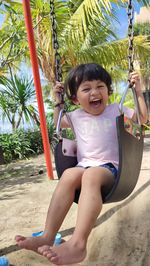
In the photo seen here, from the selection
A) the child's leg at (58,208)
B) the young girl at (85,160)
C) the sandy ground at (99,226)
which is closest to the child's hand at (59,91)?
the young girl at (85,160)

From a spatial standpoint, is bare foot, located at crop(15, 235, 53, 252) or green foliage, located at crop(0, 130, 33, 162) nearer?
bare foot, located at crop(15, 235, 53, 252)

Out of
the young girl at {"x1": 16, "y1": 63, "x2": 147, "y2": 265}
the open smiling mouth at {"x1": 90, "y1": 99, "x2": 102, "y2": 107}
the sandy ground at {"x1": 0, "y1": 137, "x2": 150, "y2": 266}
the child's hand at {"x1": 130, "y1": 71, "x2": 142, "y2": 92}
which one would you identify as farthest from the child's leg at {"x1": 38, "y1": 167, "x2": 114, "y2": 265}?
the sandy ground at {"x1": 0, "y1": 137, "x2": 150, "y2": 266}

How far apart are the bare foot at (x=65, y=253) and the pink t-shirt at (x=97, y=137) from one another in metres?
0.45

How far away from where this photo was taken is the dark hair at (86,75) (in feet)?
5.54

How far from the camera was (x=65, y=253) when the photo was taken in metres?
1.30

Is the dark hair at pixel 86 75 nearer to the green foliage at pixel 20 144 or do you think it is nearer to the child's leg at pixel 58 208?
the child's leg at pixel 58 208

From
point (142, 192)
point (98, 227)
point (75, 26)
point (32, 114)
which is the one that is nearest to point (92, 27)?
point (75, 26)

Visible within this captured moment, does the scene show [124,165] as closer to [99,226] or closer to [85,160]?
[85,160]

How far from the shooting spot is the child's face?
1.67m

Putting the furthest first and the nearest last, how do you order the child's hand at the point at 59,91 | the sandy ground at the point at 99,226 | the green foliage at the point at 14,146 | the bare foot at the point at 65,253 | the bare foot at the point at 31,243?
1. the green foliage at the point at 14,146
2. the sandy ground at the point at 99,226
3. the child's hand at the point at 59,91
4. the bare foot at the point at 31,243
5. the bare foot at the point at 65,253

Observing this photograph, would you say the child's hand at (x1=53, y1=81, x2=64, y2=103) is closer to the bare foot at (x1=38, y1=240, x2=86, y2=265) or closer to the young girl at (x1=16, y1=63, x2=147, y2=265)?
the young girl at (x1=16, y1=63, x2=147, y2=265)

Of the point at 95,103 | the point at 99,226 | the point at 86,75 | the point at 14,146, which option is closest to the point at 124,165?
the point at 95,103

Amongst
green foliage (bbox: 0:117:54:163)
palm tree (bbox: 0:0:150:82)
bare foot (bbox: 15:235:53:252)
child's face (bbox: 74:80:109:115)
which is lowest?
green foliage (bbox: 0:117:54:163)

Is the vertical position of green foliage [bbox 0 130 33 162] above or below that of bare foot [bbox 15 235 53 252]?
below
